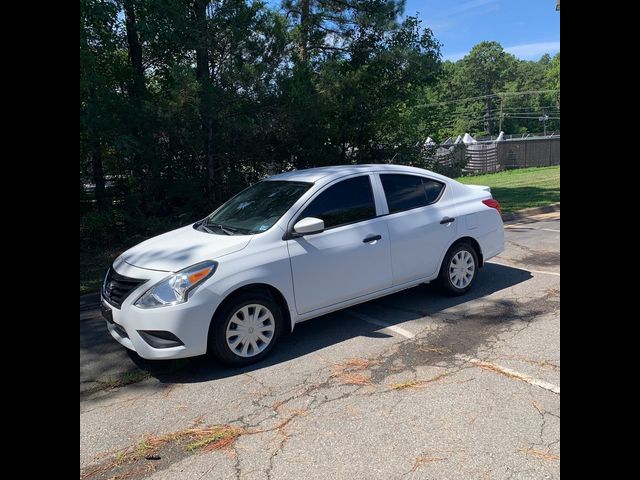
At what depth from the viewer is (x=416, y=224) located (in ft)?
18.1

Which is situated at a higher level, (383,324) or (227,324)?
(227,324)

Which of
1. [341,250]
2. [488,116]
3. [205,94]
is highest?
[488,116]

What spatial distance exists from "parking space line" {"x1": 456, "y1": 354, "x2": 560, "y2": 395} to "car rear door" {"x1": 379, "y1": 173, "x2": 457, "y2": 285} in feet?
4.28

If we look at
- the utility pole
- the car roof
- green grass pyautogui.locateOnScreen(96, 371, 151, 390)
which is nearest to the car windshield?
the car roof

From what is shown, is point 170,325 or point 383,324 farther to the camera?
point 383,324

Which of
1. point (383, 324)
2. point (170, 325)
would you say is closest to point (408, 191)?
point (383, 324)

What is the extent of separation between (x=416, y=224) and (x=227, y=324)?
239 cm

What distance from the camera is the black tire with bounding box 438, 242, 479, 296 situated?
5830mm

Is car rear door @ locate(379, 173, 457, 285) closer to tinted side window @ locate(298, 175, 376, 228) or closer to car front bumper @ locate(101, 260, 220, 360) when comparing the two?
tinted side window @ locate(298, 175, 376, 228)

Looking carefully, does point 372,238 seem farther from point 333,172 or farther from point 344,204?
point 333,172

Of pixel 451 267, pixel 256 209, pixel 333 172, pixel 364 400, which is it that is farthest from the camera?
pixel 451 267

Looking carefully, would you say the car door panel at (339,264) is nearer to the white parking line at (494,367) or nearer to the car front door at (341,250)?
the car front door at (341,250)

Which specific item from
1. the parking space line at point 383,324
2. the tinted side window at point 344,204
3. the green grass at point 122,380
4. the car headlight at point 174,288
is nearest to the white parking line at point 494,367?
the parking space line at point 383,324
